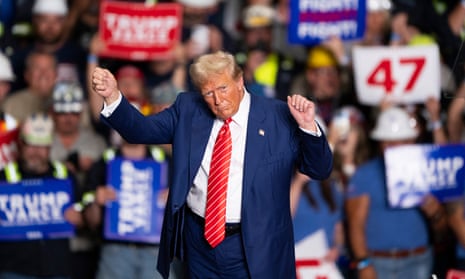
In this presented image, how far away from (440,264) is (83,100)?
9.94 feet

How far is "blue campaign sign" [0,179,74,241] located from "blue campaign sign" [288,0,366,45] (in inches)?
89.1

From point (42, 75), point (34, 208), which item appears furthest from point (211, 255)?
point (42, 75)

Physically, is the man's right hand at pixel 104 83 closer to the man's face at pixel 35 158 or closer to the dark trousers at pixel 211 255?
the dark trousers at pixel 211 255

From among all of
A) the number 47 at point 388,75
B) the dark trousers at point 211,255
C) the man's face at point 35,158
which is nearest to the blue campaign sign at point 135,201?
the man's face at point 35,158

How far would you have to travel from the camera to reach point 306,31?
Answer: 988 cm

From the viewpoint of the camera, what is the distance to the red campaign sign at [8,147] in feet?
29.4

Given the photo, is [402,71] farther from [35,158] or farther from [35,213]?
[35,213]

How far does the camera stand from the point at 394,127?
30.1 ft

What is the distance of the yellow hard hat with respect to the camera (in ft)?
32.7

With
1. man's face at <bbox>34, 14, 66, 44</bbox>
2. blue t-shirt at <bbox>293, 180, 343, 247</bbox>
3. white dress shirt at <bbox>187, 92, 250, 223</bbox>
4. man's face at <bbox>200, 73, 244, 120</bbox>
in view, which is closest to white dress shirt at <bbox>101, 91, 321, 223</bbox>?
white dress shirt at <bbox>187, 92, 250, 223</bbox>

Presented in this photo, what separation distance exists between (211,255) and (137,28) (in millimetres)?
3819

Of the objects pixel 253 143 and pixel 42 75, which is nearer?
pixel 253 143

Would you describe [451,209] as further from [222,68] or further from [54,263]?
[222,68]

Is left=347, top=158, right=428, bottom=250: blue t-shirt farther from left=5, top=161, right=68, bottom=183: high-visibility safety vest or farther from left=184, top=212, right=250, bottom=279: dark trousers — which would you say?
left=184, top=212, right=250, bottom=279: dark trousers
